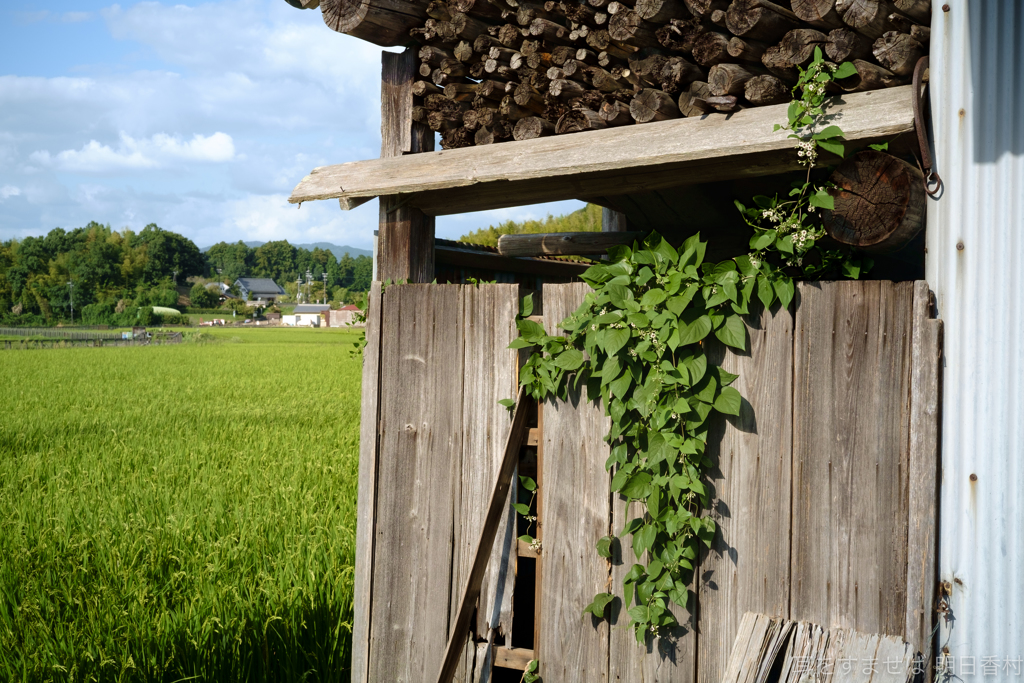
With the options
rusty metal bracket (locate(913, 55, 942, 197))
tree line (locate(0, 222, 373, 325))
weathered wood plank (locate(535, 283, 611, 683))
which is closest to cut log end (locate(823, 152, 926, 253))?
rusty metal bracket (locate(913, 55, 942, 197))

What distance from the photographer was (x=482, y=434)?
9.79ft

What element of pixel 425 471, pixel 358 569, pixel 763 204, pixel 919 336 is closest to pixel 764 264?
pixel 763 204

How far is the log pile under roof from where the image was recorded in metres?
2.45

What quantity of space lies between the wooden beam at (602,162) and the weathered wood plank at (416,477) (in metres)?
0.68

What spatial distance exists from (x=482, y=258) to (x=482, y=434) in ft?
7.70

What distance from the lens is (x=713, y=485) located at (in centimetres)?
251

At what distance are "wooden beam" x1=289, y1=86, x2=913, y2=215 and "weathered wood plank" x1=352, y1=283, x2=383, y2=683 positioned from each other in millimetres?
693

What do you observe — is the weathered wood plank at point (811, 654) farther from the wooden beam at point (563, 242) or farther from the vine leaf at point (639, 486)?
the wooden beam at point (563, 242)

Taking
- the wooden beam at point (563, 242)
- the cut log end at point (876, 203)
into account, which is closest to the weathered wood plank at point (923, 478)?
the cut log end at point (876, 203)

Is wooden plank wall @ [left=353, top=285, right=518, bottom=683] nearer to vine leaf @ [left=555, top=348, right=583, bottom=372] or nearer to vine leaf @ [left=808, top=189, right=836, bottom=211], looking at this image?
vine leaf @ [left=555, top=348, right=583, bottom=372]

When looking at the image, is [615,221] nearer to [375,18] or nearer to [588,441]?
[375,18]

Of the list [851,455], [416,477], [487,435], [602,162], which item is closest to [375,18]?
[602,162]

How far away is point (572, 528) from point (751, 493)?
0.73 meters

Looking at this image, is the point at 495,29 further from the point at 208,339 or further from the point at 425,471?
the point at 208,339
